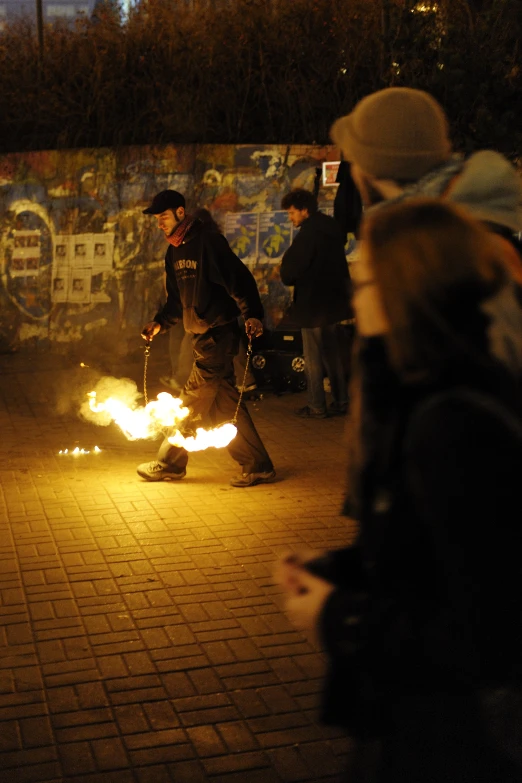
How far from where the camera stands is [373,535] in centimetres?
196

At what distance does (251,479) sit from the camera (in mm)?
8102

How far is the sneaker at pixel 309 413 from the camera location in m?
10.7

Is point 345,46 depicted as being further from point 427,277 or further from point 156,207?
point 427,277

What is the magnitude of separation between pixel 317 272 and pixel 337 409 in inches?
55.7

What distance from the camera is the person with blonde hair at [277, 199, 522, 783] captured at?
176 cm

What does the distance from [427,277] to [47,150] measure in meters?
13.2

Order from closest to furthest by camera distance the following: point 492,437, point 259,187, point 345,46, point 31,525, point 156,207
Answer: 1. point 492,437
2. point 31,525
3. point 156,207
4. point 259,187
5. point 345,46

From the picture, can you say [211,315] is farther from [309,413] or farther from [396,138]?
[396,138]

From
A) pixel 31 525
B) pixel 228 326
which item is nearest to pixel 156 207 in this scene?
pixel 228 326

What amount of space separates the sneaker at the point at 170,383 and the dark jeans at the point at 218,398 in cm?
354

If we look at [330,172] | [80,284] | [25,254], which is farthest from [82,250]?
[330,172]

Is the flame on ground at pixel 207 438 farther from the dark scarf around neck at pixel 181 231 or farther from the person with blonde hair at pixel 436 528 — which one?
the person with blonde hair at pixel 436 528

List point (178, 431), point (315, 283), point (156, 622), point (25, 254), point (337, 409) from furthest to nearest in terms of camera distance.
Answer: point (25, 254)
point (337, 409)
point (315, 283)
point (178, 431)
point (156, 622)

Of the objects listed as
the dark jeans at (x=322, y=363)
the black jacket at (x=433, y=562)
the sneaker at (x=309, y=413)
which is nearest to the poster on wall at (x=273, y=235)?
the dark jeans at (x=322, y=363)
